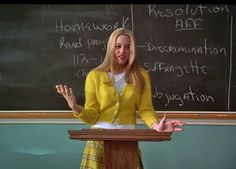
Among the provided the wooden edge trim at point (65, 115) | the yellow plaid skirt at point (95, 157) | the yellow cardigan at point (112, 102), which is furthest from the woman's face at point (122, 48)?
the wooden edge trim at point (65, 115)

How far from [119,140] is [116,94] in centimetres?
43

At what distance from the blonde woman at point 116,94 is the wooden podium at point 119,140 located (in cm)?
25

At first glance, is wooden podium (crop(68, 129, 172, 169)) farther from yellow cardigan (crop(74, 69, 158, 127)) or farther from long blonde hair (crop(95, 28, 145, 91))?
long blonde hair (crop(95, 28, 145, 91))

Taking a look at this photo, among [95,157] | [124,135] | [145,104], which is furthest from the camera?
[145,104]

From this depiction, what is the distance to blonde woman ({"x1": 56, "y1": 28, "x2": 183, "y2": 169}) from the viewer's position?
217 centimetres

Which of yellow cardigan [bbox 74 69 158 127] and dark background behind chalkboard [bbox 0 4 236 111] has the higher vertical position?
dark background behind chalkboard [bbox 0 4 236 111]

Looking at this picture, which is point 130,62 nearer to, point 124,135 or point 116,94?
point 116,94

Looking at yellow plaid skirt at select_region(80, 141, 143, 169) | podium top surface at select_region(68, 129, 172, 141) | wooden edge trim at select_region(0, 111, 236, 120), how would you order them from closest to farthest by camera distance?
1. podium top surface at select_region(68, 129, 172, 141)
2. yellow plaid skirt at select_region(80, 141, 143, 169)
3. wooden edge trim at select_region(0, 111, 236, 120)

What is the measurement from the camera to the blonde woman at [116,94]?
2174 mm

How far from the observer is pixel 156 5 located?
10.9ft

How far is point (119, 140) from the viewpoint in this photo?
5.90ft

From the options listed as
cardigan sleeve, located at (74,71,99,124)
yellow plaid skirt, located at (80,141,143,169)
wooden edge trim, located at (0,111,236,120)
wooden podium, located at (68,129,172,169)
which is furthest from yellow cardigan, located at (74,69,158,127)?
wooden edge trim, located at (0,111,236,120)

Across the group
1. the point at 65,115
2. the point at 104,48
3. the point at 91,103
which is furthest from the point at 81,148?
the point at 91,103

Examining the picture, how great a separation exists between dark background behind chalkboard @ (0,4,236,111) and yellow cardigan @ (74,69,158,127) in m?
1.07
